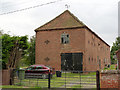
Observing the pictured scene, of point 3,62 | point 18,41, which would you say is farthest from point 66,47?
point 3,62

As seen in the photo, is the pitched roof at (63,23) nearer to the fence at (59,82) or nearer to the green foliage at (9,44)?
the green foliage at (9,44)

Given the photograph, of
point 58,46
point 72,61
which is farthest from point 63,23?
point 72,61

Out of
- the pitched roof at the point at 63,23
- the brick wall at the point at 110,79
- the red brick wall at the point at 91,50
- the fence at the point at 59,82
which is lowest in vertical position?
the fence at the point at 59,82

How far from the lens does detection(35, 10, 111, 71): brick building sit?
2316 centimetres

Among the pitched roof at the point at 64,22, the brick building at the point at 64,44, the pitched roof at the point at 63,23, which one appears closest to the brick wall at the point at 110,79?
the brick building at the point at 64,44

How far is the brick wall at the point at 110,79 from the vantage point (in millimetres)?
8578

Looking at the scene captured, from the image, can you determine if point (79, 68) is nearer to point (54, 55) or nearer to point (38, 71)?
point (54, 55)

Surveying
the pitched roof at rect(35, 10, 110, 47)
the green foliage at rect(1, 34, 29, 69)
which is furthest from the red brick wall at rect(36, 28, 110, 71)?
the green foliage at rect(1, 34, 29, 69)

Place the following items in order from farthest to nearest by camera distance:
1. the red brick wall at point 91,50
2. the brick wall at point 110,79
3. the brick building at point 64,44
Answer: the red brick wall at point 91,50 < the brick building at point 64,44 < the brick wall at point 110,79

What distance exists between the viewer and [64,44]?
79.0 feet

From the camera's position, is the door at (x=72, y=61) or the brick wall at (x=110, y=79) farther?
the door at (x=72, y=61)

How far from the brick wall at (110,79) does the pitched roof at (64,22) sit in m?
15.5

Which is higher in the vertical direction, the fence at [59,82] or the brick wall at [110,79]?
the brick wall at [110,79]

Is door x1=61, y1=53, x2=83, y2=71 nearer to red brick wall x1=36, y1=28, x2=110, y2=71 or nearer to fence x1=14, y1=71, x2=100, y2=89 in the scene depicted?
red brick wall x1=36, y1=28, x2=110, y2=71
